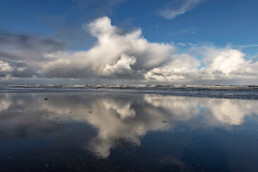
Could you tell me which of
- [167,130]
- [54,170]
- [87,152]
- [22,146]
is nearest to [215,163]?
[167,130]

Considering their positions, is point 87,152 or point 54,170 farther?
point 87,152

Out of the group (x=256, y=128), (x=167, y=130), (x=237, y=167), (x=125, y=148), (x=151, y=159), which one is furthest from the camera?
(x=256, y=128)

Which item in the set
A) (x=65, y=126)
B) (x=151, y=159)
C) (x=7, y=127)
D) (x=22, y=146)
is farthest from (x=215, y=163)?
(x=7, y=127)

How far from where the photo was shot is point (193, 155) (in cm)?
992

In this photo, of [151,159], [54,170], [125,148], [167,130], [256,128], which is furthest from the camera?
[256,128]

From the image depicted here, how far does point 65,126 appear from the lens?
1584 centimetres

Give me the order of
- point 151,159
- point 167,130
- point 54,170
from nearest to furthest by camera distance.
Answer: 1. point 54,170
2. point 151,159
3. point 167,130

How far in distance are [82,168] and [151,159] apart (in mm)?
3658

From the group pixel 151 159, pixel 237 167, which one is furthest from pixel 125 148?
pixel 237 167

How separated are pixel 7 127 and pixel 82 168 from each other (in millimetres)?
11210

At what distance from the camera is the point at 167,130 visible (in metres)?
15.0

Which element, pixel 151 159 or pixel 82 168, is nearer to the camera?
pixel 82 168

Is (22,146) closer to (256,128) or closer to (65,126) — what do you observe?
(65,126)

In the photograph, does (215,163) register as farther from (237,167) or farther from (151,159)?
(151,159)
